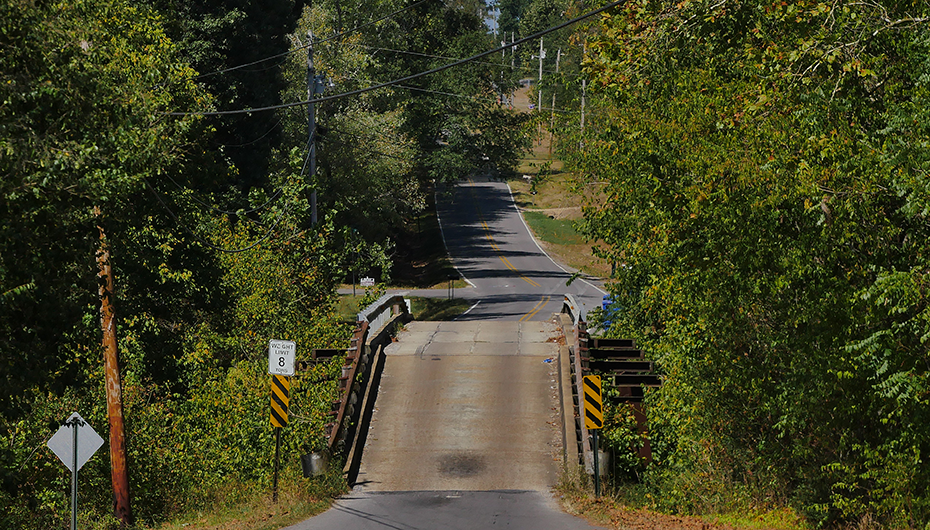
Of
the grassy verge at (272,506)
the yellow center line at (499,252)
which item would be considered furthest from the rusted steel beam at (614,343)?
the yellow center line at (499,252)

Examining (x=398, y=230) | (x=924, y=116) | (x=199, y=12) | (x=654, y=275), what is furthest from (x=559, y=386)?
Answer: (x=398, y=230)

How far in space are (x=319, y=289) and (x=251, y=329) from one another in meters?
2.21

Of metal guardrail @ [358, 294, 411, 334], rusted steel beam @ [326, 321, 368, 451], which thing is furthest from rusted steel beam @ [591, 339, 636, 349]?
rusted steel beam @ [326, 321, 368, 451]

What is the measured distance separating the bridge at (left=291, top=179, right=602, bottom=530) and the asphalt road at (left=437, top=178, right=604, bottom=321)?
205 inches

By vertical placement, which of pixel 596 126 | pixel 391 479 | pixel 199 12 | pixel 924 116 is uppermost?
pixel 199 12

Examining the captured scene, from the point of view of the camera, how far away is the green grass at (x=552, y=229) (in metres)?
77.8

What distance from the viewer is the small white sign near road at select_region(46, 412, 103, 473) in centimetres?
1356

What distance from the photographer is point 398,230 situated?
7756 centimetres

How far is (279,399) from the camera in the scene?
55.7 ft

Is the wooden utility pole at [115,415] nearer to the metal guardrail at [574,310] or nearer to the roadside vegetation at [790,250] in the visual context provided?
the roadside vegetation at [790,250]

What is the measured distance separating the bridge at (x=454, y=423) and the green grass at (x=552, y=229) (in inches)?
1892

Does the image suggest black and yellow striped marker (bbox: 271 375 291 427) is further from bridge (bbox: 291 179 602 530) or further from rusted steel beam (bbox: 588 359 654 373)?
rusted steel beam (bbox: 588 359 654 373)

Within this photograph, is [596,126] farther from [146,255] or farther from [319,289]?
[146,255]

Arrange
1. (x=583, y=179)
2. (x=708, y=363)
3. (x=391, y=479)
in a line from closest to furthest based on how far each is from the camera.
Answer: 1. (x=708, y=363)
2. (x=391, y=479)
3. (x=583, y=179)
